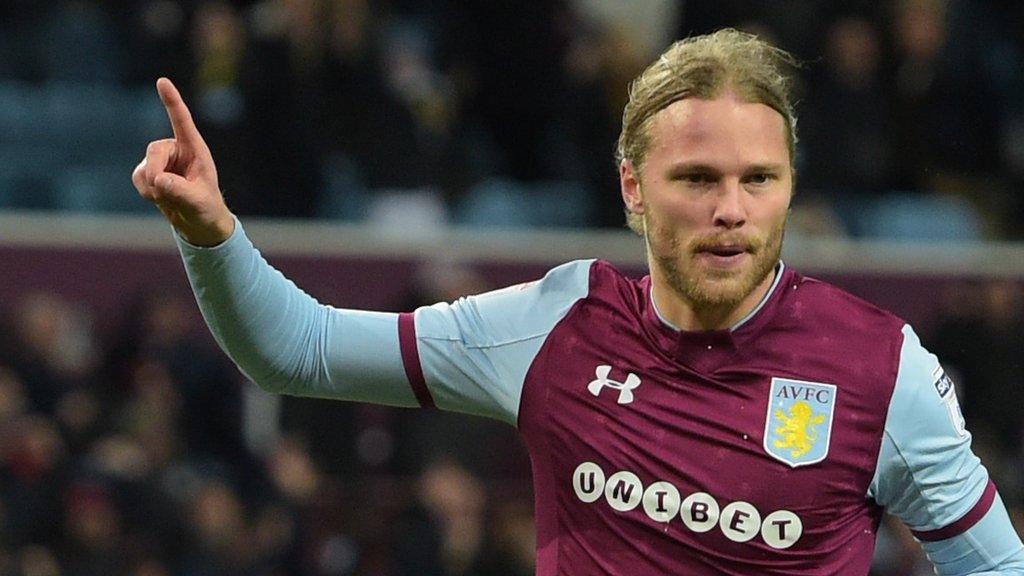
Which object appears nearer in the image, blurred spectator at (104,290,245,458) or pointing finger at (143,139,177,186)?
pointing finger at (143,139,177,186)

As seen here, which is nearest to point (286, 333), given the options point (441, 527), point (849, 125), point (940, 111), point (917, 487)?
point (917, 487)

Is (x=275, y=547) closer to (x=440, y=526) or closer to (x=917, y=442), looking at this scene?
(x=440, y=526)

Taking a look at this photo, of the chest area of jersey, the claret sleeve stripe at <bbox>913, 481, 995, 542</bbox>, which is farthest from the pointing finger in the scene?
the claret sleeve stripe at <bbox>913, 481, 995, 542</bbox>

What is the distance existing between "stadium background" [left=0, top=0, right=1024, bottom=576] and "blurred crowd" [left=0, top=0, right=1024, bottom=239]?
15mm

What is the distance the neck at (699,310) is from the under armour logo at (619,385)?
12 centimetres

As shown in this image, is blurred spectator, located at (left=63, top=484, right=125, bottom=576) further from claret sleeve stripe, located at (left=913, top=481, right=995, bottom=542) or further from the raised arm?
claret sleeve stripe, located at (left=913, top=481, right=995, bottom=542)

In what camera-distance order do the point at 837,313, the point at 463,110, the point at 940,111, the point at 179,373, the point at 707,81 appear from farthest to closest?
the point at 463,110, the point at 940,111, the point at 179,373, the point at 837,313, the point at 707,81

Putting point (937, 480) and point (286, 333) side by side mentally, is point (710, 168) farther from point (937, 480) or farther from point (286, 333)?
point (286, 333)

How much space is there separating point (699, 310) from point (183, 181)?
0.89 m

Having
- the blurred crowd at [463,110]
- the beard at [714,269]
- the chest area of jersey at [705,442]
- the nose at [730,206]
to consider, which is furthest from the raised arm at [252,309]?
the blurred crowd at [463,110]

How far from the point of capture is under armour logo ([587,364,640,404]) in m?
3.14

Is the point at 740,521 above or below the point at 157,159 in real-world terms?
below

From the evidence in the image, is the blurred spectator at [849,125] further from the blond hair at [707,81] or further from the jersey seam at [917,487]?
the jersey seam at [917,487]

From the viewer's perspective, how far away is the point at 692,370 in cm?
312
